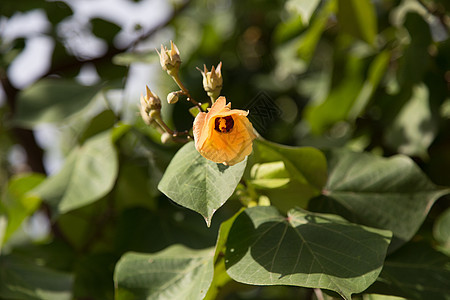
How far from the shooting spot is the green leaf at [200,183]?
2.16 feet

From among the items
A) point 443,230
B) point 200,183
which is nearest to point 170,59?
point 200,183

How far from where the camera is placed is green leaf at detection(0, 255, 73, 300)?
0.99 m

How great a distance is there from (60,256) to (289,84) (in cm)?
113

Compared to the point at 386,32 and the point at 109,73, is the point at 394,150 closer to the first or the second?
the point at 386,32

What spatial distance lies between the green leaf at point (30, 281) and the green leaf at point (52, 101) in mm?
381

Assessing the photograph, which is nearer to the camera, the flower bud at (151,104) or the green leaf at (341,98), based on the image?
the flower bud at (151,104)

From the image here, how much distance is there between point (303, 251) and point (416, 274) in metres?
0.27

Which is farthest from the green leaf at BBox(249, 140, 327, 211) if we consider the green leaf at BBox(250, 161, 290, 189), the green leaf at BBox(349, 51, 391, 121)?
the green leaf at BBox(349, 51, 391, 121)

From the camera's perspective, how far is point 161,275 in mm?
833

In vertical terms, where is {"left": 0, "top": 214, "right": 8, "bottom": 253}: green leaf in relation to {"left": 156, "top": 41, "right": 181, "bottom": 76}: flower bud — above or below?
below

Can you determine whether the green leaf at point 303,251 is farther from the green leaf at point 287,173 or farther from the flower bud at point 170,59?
the flower bud at point 170,59

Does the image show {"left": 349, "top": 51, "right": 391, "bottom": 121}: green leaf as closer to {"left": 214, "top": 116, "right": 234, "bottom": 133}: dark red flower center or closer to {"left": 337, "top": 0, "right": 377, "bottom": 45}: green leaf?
{"left": 337, "top": 0, "right": 377, "bottom": 45}: green leaf

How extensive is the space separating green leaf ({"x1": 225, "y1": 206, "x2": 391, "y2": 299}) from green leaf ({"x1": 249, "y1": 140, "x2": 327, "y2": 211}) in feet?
0.19

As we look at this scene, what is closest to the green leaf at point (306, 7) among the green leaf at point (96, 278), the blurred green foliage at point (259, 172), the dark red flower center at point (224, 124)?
the blurred green foliage at point (259, 172)
